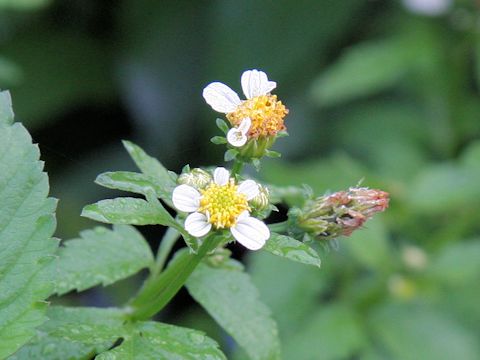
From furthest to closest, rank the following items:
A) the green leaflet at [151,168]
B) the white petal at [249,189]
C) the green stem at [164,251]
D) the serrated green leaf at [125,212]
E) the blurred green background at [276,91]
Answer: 1. the blurred green background at [276,91]
2. the green stem at [164,251]
3. the green leaflet at [151,168]
4. the white petal at [249,189]
5. the serrated green leaf at [125,212]

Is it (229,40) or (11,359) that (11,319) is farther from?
(229,40)

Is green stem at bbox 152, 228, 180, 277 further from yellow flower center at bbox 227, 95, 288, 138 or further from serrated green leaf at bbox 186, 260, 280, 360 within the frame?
yellow flower center at bbox 227, 95, 288, 138

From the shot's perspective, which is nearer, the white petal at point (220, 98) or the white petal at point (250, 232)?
the white petal at point (250, 232)

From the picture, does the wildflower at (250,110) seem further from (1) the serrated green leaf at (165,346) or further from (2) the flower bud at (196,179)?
(1) the serrated green leaf at (165,346)

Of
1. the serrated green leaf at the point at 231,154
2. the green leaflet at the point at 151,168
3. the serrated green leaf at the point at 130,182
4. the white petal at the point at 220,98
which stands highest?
the white petal at the point at 220,98

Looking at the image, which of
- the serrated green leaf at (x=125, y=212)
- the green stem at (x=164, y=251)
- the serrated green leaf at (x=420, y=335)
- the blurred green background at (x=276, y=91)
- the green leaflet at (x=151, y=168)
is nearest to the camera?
the serrated green leaf at (x=125, y=212)

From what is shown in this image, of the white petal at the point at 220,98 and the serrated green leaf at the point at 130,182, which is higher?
the white petal at the point at 220,98

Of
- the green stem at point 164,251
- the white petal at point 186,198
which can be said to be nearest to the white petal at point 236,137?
the white petal at point 186,198

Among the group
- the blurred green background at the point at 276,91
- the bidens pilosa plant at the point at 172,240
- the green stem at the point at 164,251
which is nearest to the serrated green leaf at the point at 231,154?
the bidens pilosa plant at the point at 172,240
